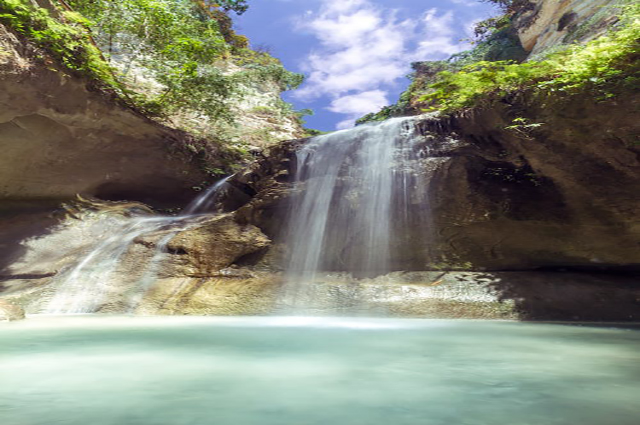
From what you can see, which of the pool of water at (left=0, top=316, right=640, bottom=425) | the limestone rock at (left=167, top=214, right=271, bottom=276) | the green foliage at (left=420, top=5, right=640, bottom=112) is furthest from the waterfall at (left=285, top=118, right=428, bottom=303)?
the pool of water at (left=0, top=316, right=640, bottom=425)

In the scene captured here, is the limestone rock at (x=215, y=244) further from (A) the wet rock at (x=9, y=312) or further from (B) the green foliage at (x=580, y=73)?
(B) the green foliage at (x=580, y=73)

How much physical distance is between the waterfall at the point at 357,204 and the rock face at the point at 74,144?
5181mm

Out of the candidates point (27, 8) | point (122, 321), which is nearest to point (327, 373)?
point (122, 321)

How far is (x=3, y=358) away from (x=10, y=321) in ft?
10.5

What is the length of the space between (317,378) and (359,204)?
5986 mm

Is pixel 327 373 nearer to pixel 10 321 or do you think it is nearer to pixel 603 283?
pixel 10 321

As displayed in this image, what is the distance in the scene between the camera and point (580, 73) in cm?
566

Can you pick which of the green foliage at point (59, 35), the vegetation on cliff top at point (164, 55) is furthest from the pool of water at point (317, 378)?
the vegetation on cliff top at point (164, 55)

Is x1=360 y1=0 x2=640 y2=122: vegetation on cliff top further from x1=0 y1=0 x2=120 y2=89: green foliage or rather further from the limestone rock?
x1=0 y1=0 x2=120 y2=89: green foliage

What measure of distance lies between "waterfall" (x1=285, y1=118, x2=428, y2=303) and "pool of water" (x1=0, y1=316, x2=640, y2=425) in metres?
3.45

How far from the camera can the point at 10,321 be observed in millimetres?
5504

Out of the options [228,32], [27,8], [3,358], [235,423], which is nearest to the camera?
[235,423]

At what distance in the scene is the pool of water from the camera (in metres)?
1.75

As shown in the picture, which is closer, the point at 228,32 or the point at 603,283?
the point at 603,283
